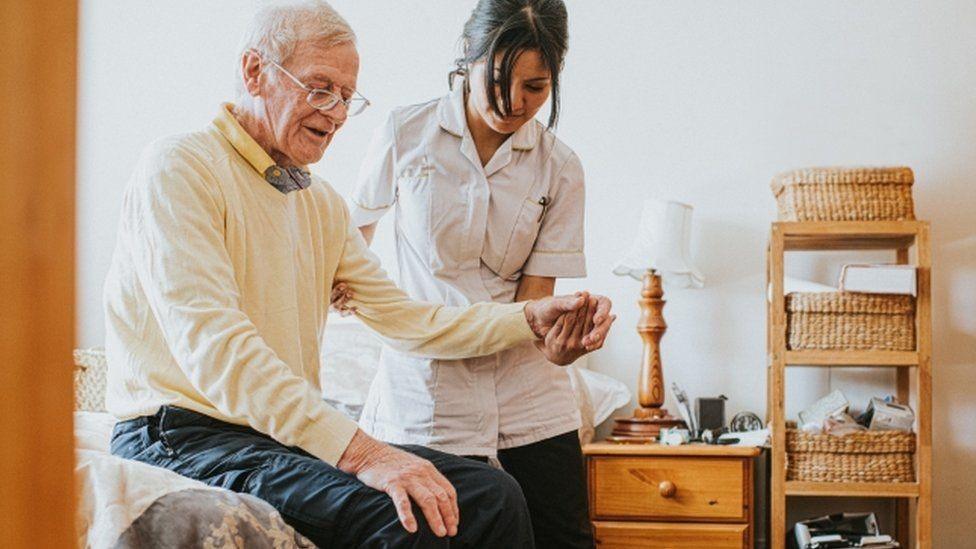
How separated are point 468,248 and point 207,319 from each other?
2.22ft

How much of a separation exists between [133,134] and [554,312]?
2.60m

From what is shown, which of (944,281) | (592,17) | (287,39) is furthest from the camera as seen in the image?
(592,17)

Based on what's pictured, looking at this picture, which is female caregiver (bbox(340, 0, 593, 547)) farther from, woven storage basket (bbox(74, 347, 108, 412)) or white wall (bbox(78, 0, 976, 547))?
white wall (bbox(78, 0, 976, 547))

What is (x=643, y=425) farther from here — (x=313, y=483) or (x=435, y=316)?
(x=313, y=483)

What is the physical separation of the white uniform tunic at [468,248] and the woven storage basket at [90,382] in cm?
139

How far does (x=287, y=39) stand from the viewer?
153 centimetres

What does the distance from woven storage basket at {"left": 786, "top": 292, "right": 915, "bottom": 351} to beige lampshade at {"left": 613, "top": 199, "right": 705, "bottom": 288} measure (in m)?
0.38

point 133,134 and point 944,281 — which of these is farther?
point 133,134

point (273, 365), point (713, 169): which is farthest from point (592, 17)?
point (273, 365)

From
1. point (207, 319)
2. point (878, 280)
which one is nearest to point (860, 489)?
point (878, 280)

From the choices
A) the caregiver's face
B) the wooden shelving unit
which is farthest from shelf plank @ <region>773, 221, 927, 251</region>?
the caregiver's face

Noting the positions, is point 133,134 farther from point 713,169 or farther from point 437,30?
point 713,169

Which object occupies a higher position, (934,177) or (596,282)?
(934,177)

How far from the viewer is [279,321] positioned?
4.76ft
